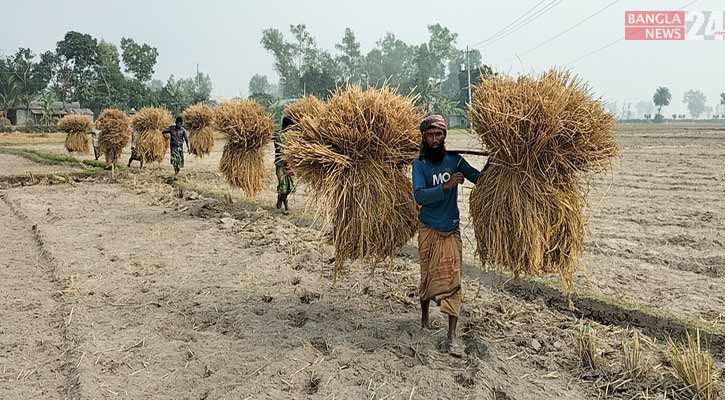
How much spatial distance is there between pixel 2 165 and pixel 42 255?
41.3ft

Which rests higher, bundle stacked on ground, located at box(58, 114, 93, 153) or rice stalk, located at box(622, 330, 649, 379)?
bundle stacked on ground, located at box(58, 114, 93, 153)

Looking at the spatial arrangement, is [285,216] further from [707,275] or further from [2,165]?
[2,165]

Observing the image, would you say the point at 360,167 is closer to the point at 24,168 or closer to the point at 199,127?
the point at 199,127

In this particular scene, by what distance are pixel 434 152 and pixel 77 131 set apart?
17534 millimetres

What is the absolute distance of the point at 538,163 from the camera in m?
3.49

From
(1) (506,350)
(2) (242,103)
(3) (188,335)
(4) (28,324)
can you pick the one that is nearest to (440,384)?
(1) (506,350)

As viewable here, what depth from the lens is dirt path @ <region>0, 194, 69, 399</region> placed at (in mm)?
3352

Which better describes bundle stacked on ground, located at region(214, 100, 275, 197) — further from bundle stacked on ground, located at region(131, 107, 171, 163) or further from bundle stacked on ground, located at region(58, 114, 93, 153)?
bundle stacked on ground, located at region(58, 114, 93, 153)

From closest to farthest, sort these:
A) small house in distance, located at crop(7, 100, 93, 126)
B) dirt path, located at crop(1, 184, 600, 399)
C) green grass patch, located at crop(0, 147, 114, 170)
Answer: dirt path, located at crop(1, 184, 600, 399) → green grass patch, located at crop(0, 147, 114, 170) → small house in distance, located at crop(7, 100, 93, 126)

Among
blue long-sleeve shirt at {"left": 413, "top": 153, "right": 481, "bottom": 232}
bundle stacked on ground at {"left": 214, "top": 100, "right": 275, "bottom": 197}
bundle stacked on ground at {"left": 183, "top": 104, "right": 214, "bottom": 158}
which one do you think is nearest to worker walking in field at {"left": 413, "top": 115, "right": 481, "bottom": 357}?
blue long-sleeve shirt at {"left": 413, "top": 153, "right": 481, "bottom": 232}

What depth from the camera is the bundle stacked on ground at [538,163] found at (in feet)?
11.2

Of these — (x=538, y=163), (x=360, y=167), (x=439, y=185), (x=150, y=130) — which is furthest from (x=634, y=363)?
(x=150, y=130)

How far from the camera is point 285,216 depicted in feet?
27.4

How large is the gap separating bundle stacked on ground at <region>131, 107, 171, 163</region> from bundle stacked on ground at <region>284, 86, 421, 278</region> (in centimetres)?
1099
